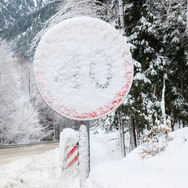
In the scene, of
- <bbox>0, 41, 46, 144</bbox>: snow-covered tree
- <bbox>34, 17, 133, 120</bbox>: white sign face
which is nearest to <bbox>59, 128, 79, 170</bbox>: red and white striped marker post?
<bbox>34, 17, 133, 120</bbox>: white sign face

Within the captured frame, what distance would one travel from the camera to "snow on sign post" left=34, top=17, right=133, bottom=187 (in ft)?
4.51

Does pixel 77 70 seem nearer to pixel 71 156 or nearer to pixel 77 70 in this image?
pixel 77 70

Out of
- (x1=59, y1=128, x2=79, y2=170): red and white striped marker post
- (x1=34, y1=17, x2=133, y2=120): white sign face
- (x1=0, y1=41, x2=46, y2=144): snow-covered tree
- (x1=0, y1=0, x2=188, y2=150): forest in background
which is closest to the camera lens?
(x1=34, y1=17, x2=133, y2=120): white sign face

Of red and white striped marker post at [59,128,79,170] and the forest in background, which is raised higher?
the forest in background

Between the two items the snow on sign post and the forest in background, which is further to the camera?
the forest in background

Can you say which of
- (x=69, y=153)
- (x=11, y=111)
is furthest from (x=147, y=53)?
(x=11, y=111)

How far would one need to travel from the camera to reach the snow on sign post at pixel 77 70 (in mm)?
1375

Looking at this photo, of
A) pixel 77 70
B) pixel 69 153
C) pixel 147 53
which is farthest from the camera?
pixel 147 53

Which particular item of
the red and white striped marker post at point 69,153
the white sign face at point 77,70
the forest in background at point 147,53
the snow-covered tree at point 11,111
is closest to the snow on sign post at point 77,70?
the white sign face at point 77,70

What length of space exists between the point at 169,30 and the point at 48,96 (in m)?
9.66

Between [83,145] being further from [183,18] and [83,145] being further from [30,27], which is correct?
[30,27]

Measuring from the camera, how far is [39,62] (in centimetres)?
137

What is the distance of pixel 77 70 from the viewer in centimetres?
138

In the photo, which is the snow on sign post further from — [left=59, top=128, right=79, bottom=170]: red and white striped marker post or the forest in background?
[left=59, top=128, right=79, bottom=170]: red and white striped marker post
